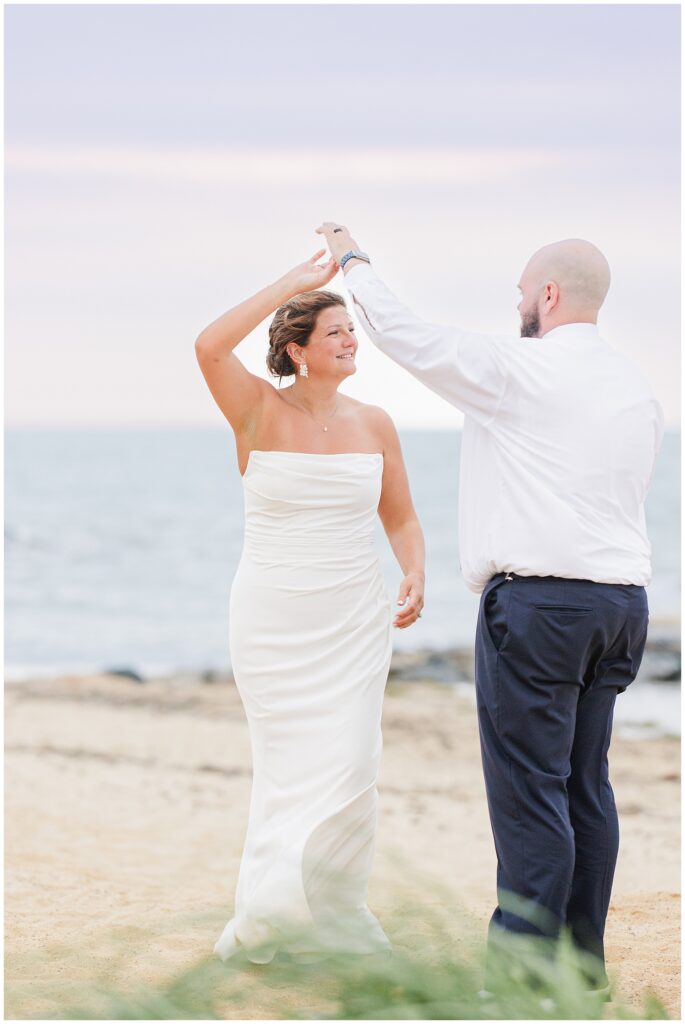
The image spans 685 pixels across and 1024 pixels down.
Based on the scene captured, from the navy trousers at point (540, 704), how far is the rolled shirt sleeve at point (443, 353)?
1.86 feet

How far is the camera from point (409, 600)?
4355mm

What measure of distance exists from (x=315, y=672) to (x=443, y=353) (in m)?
1.38

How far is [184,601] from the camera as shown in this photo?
26391 mm

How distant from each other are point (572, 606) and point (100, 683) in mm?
11543

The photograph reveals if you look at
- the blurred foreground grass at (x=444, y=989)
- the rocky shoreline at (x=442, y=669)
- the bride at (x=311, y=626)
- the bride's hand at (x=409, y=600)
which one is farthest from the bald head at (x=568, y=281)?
the rocky shoreline at (x=442, y=669)

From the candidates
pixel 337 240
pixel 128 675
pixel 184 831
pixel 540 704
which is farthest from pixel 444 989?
pixel 128 675

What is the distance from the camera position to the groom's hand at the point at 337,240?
395 cm

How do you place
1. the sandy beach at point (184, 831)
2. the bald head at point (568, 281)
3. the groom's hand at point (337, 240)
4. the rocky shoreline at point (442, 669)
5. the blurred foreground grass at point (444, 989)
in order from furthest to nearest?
the rocky shoreline at point (442, 669) → the sandy beach at point (184, 831) → the groom's hand at point (337, 240) → the bald head at point (568, 281) → the blurred foreground grass at point (444, 989)

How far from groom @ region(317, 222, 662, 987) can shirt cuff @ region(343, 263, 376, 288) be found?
11 millimetres

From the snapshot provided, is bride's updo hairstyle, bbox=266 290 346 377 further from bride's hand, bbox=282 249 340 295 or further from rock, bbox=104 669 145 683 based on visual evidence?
rock, bbox=104 669 145 683

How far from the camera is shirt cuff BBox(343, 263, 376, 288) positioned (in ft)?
12.5

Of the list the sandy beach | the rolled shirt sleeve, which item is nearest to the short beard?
the rolled shirt sleeve

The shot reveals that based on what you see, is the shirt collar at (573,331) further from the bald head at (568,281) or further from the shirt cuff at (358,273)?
the shirt cuff at (358,273)

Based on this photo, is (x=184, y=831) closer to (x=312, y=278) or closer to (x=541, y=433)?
(x=312, y=278)
